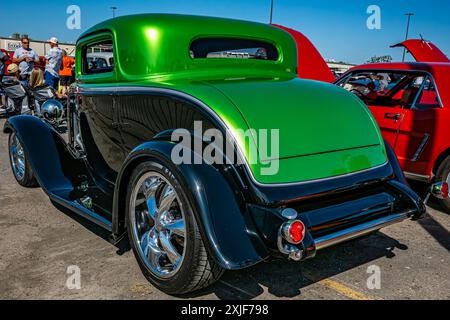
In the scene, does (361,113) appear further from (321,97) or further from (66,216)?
(66,216)

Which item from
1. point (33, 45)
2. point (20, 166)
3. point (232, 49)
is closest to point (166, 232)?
point (232, 49)

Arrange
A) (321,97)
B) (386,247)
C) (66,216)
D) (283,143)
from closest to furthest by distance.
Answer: (283,143), (321,97), (386,247), (66,216)

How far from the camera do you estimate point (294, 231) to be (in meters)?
2.12

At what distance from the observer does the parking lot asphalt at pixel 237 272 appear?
2.66m

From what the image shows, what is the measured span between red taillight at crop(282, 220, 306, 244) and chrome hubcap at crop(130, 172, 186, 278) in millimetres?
642

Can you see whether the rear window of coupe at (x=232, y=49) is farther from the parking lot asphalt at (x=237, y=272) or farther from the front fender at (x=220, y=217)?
the parking lot asphalt at (x=237, y=272)

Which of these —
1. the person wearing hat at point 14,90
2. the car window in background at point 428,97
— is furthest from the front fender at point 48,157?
the person wearing hat at point 14,90

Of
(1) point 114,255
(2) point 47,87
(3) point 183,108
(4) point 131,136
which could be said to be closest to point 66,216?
(1) point 114,255

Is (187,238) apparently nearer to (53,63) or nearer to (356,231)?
(356,231)

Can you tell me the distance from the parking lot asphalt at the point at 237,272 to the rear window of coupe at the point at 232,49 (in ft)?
5.78

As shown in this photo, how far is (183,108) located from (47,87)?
7.09m

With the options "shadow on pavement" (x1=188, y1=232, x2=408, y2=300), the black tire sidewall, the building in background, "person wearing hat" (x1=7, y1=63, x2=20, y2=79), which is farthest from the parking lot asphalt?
the building in background

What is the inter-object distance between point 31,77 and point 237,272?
7.56 m

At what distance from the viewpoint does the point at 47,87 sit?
28.4 feet
